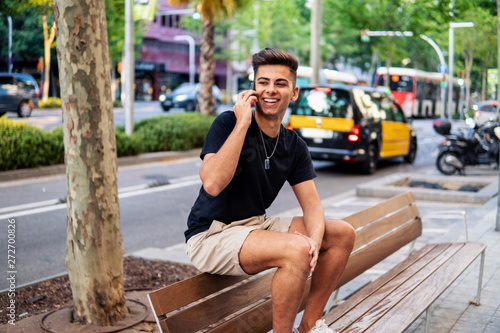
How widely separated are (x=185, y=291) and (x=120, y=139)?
1198 cm

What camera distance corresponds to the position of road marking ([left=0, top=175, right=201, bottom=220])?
27.4ft

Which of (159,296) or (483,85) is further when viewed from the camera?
(483,85)

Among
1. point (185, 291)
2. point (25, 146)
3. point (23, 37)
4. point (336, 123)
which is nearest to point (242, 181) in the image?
point (185, 291)

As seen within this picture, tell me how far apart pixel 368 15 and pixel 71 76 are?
2545 cm

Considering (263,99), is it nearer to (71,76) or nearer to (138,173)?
(71,76)

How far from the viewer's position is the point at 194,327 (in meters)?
2.60

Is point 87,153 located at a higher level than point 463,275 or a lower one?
higher

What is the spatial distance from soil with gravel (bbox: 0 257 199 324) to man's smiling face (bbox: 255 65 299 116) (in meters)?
2.14

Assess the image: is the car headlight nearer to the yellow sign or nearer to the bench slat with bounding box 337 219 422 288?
the yellow sign

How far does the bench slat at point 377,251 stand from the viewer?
3.95m

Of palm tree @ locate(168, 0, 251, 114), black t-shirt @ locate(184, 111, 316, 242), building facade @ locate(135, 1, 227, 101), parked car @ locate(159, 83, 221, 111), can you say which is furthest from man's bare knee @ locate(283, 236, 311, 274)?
building facade @ locate(135, 1, 227, 101)

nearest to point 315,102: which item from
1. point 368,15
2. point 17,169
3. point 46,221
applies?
point 17,169

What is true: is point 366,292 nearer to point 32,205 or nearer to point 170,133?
point 32,205

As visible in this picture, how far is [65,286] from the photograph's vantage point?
468 centimetres
